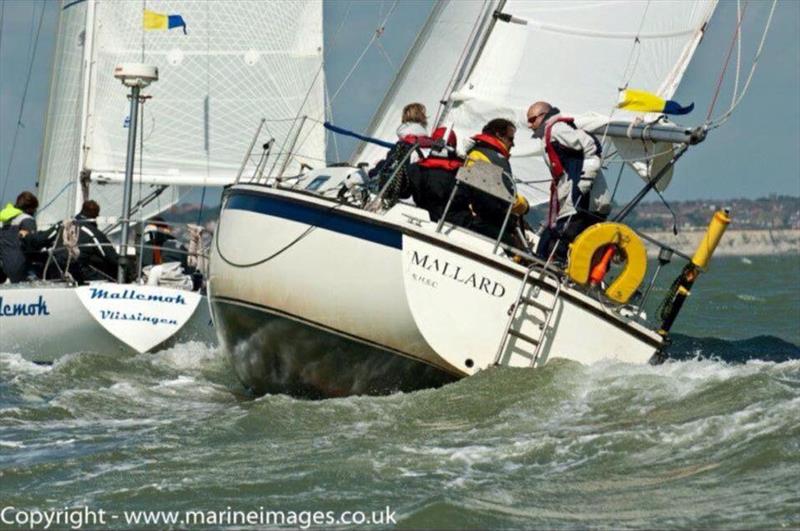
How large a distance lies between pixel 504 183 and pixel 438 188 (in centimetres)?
39

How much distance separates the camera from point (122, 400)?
467 inches

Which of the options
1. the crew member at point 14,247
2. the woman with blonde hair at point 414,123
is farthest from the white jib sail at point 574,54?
the crew member at point 14,247

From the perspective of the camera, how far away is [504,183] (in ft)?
35.4

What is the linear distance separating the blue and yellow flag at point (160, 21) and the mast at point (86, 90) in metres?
0.57

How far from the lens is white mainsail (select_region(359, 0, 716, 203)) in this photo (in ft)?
44.0

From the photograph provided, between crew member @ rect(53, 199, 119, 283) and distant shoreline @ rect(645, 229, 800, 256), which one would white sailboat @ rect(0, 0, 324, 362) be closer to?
crew member @ rect(53, 199, 119, 283)

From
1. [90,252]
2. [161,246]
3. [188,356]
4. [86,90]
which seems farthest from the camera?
[86,90]

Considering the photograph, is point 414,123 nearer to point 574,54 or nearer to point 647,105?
point 647,105

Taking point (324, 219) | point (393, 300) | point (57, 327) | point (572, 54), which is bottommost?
point (57, 327)

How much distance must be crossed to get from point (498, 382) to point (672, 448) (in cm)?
185

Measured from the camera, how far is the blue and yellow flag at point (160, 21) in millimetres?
19906

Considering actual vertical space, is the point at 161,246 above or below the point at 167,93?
below

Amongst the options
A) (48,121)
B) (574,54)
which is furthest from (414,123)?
(48,121)

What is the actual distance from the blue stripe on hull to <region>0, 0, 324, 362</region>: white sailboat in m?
8.29
